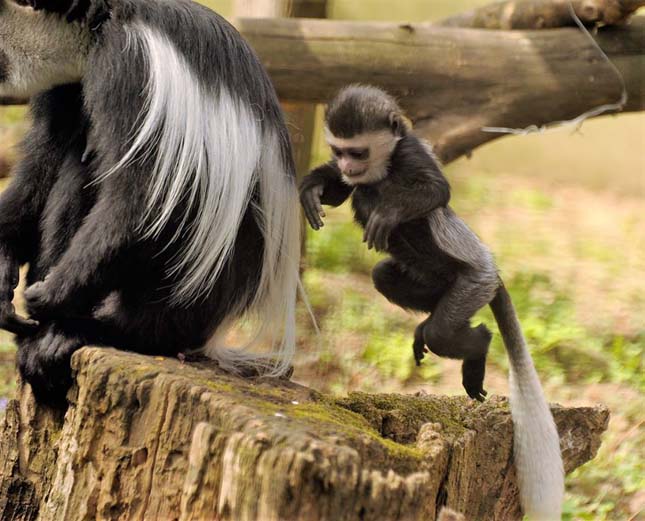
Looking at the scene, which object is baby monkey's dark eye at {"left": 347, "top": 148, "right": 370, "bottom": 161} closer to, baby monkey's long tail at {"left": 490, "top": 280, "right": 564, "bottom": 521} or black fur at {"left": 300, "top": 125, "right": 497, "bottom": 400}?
black fur at {"left": 300, "top": 125, "right": 497, "bottom": 400}

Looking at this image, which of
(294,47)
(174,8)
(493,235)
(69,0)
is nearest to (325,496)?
(174,8)

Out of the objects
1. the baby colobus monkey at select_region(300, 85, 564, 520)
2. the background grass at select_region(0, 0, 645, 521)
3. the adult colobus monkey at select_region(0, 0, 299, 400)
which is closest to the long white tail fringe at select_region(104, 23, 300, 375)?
the adult colobus monkey at select_region(0, 0, 299, 400)

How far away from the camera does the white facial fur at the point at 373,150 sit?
226 cm

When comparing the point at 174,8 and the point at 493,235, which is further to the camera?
the point at 493,235

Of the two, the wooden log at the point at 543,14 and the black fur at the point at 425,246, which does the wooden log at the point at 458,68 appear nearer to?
the wooden log at the point at 543,14

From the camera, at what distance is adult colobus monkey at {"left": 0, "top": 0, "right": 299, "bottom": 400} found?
6.46 ft

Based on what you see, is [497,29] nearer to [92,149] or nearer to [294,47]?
[294,47]

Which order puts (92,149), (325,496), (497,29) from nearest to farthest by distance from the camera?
(325,496) < (92,149) < (497,29)

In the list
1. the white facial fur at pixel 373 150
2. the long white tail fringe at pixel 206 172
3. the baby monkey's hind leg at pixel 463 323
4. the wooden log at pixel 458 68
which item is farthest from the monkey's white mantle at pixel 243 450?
the wooden log at pixel 458 68

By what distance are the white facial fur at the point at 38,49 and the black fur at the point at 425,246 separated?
627 millimetres

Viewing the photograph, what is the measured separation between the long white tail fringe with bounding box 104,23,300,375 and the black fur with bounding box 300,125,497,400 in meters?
0.12

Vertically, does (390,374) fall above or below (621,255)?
above

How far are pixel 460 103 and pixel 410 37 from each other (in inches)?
12.1

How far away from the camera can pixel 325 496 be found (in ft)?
4.57
